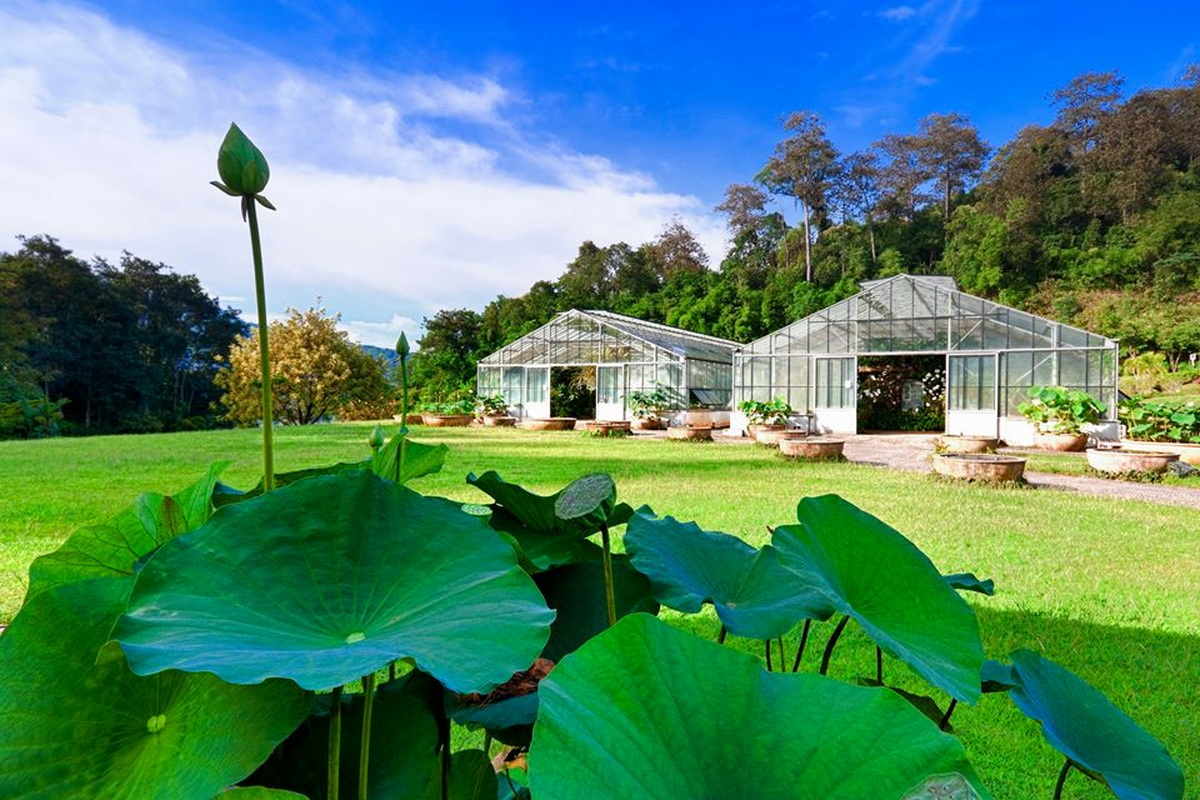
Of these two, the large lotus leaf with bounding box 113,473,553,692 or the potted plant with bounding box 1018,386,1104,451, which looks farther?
the potted plant with bounding box 1018,386,1104,451

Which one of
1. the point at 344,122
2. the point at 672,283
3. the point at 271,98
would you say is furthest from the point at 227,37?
the point at 672,283

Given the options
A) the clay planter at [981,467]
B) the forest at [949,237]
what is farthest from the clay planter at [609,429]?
the forest at [949,237]

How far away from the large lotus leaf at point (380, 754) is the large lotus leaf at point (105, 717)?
7 cm

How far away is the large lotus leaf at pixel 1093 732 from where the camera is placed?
1.75ft

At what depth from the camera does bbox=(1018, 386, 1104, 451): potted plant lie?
10.9 m

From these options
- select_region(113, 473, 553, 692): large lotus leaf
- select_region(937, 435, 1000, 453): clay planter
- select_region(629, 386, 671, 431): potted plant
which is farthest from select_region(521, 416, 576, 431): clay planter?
select_region(113, 473, 553, 692): large lotus leaf

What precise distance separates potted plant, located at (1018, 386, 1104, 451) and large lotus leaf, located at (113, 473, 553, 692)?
1330cm

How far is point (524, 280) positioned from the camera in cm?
3044

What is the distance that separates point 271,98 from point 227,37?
1.47m

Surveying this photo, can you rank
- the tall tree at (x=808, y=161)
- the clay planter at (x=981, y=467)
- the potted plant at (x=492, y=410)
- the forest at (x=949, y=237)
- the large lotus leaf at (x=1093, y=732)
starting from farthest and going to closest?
1. the tall tree at (x=808, y=161)
2. the forest at (x=949, y=237)
3. the potted plant at (x=492, y=410)
4. the clay planter at (x=981, y=467)
5. the large lotus leaf at (x=1093, y=732)

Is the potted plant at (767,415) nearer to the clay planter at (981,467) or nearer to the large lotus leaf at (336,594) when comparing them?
the clay planter at (981,467)

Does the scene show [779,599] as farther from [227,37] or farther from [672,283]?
[672,283]

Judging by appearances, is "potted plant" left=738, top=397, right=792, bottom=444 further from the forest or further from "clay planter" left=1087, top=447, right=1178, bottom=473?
the forest

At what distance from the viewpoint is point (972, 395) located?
13719mm
